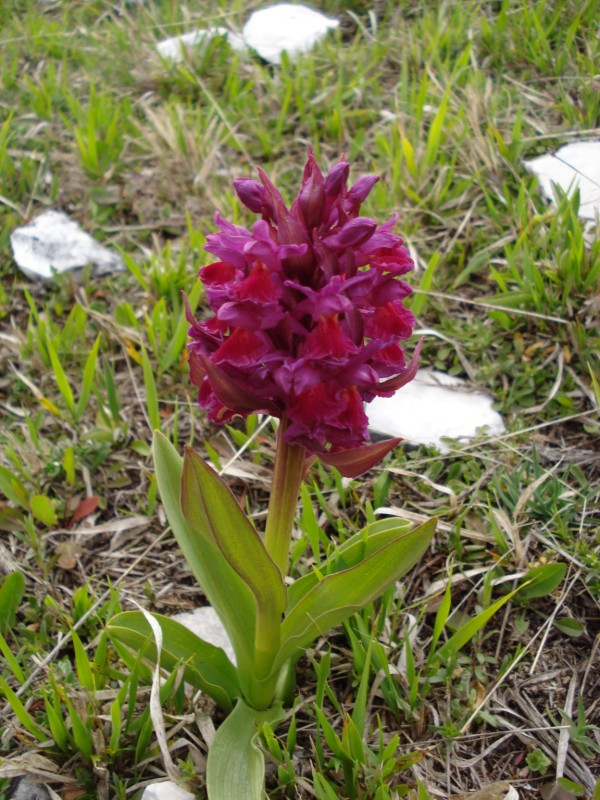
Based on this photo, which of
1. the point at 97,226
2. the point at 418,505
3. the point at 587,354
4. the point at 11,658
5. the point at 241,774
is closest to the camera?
the point at 241,774

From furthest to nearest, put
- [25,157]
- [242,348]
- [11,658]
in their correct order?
1. [25,157]
2. [11,658]
3. [242,348]

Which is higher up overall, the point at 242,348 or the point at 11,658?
the point at 242,348

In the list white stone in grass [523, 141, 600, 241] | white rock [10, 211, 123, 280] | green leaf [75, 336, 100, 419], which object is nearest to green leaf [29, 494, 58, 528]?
green leaf [75, 336, 100, 419]

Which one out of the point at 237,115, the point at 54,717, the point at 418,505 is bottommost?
the point at 418,505

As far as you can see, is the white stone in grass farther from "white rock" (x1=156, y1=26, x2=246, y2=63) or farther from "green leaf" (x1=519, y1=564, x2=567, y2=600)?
"white rock" (x1=156, y1=26, x2=246, y2=63)

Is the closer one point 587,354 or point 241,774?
point 241,774

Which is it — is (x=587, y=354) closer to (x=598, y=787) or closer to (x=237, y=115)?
(x=598, y=787)

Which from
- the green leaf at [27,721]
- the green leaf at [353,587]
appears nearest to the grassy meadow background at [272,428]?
the green leaf at [27,721]

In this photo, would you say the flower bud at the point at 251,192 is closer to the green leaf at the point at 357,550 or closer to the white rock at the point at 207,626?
the green leaf at the point at 357,550

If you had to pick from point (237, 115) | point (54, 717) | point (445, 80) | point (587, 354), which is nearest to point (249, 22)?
point (237, 115)
